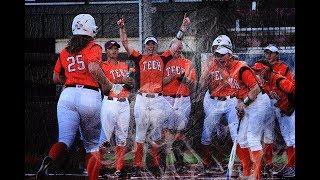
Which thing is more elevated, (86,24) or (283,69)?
(86,24)

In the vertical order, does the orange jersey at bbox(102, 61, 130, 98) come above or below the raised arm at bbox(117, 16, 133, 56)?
below

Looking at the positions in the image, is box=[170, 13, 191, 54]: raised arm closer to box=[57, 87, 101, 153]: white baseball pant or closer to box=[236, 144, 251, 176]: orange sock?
box=[57, 87, 101, 153]: white baseball pant

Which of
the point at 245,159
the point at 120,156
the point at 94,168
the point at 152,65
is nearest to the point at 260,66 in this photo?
the point at 245,159

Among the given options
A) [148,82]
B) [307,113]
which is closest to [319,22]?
[307,113]

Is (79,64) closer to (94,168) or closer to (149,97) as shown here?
(149,97)

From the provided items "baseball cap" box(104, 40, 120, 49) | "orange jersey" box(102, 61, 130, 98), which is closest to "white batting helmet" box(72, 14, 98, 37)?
"baseball cap" box(104, 40, 120, 49)

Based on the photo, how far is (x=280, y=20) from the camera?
180 inches

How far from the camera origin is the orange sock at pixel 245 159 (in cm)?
457

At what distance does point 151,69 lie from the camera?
4617mm

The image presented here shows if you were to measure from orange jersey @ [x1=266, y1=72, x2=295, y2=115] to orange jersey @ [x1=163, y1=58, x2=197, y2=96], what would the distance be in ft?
1.98

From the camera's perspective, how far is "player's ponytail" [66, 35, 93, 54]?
460cm

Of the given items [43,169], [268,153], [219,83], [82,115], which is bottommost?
[43,169]

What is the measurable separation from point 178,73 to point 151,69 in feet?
0.70

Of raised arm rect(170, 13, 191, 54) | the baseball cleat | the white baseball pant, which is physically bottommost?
the baseball cleat
